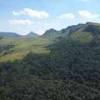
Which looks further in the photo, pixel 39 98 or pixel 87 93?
pixel 87 93

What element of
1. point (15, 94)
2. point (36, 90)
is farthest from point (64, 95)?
point (15, 94)

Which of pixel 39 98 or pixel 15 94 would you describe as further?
pixel 15 94

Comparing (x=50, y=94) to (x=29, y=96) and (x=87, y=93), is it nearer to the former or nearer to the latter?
(x=29, y=96)

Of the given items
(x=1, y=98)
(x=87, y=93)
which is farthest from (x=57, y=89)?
(x=1, y=98)

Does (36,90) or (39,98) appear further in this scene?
(36,90)

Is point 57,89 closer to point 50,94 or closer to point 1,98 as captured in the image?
point 50,94

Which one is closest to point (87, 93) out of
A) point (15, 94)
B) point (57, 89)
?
point (57, 89)

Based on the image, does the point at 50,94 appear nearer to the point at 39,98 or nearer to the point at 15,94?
the point at 39,98
